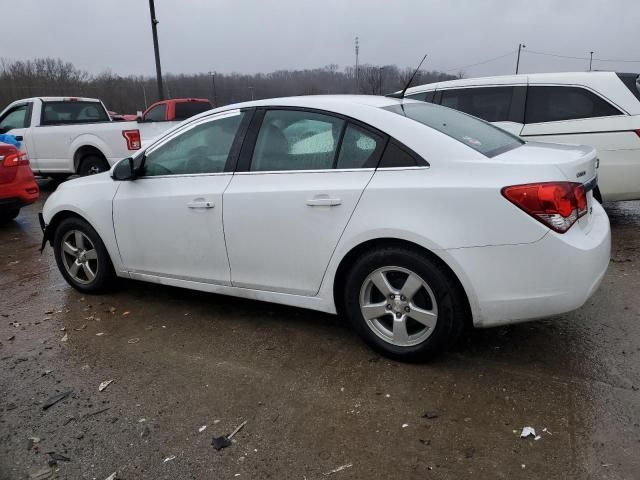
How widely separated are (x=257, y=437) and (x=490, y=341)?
173 cm

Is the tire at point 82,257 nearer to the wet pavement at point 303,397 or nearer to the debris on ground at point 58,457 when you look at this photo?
the wet pavement at point 303,397

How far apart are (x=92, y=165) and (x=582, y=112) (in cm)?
889

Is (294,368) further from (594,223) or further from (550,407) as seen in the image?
(594,223)

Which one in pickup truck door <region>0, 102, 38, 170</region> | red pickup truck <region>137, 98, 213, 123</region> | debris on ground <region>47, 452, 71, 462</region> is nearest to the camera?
debris on ground <region>47, 452, 71, 462</region>

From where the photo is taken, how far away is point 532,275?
282cm

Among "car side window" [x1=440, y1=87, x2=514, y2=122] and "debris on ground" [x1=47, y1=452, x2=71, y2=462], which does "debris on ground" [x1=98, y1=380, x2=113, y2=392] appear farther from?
"car side window" [x1=440, y1=87, x2=514, y2=122]

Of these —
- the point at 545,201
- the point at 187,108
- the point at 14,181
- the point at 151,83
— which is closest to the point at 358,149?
the point at 545,201

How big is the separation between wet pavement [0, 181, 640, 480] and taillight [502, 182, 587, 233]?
0.95 metres

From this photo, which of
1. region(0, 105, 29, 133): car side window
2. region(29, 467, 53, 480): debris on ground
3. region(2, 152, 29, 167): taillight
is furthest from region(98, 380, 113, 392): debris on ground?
region(0, 105, 29, 133): car side window

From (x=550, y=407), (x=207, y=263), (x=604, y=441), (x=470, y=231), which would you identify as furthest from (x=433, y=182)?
(x=207, y=263)

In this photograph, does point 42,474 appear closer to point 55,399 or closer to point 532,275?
point 55,399

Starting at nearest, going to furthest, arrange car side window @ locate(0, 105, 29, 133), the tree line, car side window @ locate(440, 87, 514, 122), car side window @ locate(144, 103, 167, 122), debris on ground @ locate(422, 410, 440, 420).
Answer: debris on ground @ locate(422, 410, 440, 420)
car side window @ locate(440, 87, 514, 122)
car side window @ locate(0, 105, 29, 133)
car side window @ locate(144, 103, 167, 122)
the tree line

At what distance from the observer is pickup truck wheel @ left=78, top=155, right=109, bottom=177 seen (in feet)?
34.6

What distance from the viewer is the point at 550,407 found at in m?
2.78
